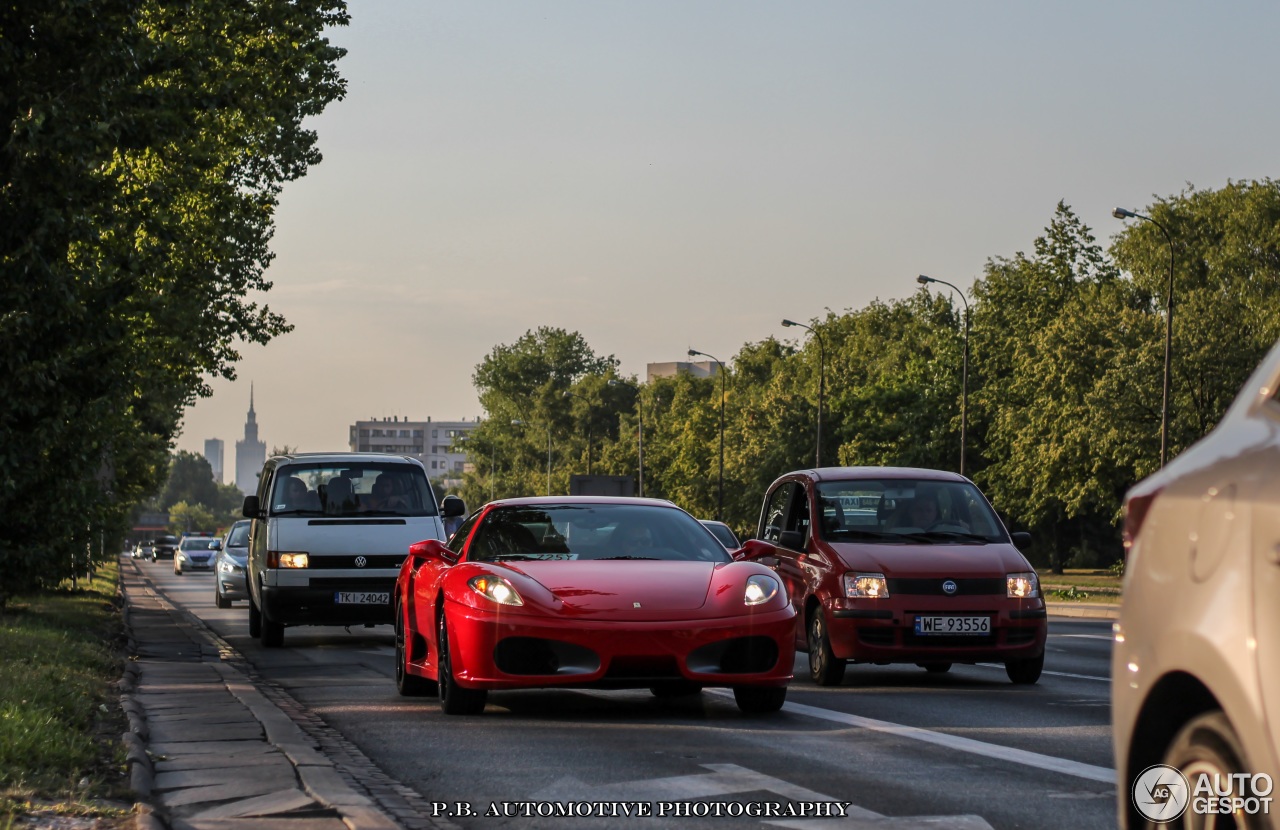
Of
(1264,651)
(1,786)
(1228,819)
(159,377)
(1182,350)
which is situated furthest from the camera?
(1182,350)

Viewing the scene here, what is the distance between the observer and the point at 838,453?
90438 mm

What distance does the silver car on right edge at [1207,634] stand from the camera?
3301mm

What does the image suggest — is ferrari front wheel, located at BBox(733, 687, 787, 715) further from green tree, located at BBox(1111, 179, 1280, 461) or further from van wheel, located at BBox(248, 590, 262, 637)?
green tree, located at BBox(1111, 179, 1280, 461)

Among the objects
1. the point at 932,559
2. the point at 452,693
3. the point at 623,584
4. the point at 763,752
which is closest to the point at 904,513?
the point at 932,559

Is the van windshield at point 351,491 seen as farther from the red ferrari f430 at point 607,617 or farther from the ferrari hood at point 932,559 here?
the red ferrari f430 at point 607,617

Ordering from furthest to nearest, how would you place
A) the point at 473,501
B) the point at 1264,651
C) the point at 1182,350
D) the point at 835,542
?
the point at 473,501 < the point at 1182,350 < the point at 835,542 < the point at 1264,651

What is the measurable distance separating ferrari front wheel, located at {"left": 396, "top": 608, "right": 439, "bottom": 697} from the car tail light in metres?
8.77

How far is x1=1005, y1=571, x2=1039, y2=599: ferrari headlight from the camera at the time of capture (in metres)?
13.6

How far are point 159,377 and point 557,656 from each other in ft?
66.6

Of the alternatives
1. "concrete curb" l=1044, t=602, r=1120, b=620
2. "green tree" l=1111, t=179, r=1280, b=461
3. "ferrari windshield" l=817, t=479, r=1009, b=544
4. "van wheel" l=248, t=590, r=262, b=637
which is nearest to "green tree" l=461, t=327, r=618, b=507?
"green tree" l=1111, t=179, r=1280, b=461

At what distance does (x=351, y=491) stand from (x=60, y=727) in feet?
37.8

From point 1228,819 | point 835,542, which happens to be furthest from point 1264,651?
point 835,542

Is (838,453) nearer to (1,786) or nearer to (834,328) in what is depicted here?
(834,328)

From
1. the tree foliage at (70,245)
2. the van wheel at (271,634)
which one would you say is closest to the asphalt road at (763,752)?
the tree foliage at (70,245)
